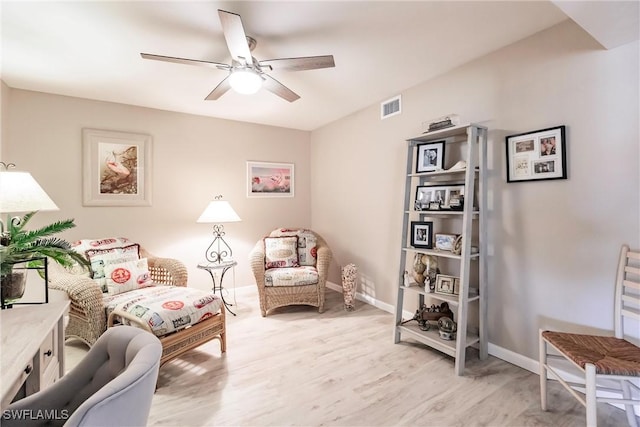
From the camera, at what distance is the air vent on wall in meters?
3.13

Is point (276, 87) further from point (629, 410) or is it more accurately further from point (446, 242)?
point (629, 410)

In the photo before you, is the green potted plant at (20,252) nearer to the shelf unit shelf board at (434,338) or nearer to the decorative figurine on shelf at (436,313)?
the shelf unit shelf board at (434,338)

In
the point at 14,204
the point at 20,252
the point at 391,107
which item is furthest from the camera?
the point at 391,107

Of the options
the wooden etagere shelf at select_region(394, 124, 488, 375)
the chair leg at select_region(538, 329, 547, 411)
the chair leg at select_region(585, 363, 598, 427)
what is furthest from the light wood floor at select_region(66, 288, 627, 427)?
the chair leg at select_region(585, 363, 598, 427)

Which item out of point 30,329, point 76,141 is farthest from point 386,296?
point 76,141

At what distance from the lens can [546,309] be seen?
6.72 ft

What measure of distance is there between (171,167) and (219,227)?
3.12 feet

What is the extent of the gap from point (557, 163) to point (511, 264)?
2.57ft

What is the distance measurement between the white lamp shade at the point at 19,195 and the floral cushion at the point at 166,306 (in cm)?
93

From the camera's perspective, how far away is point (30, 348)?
1.02m

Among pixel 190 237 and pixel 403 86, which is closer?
pixel 403 86

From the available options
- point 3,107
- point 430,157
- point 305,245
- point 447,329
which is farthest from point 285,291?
point 3,107

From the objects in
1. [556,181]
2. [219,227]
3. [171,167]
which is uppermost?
[171,167]

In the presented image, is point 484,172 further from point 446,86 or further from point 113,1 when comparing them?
point 113,1
